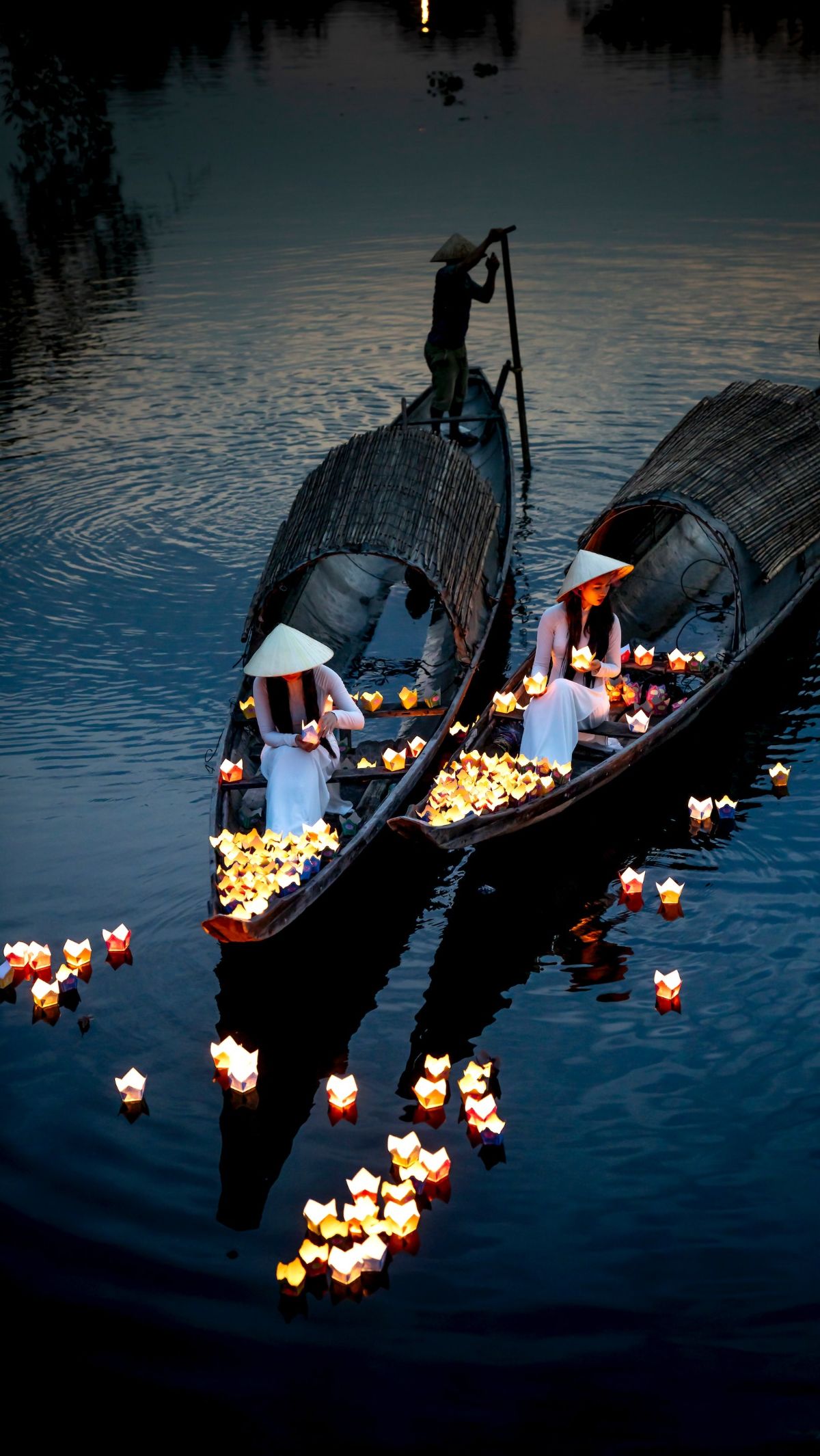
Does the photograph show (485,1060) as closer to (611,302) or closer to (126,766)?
(126,766)

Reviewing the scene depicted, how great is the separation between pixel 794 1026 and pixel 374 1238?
2.32 metres

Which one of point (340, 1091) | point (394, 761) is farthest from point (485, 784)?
point (340, 1091)

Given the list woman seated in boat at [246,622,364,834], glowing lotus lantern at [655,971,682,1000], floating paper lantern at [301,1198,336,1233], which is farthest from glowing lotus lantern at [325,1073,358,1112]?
glowing lotus lantern at [655,971,682,1000]

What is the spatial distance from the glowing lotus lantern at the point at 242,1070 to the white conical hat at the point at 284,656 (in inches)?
77.4

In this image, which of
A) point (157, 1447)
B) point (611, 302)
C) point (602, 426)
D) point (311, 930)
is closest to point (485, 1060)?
point (311, 930)

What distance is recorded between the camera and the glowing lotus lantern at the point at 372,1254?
523cm

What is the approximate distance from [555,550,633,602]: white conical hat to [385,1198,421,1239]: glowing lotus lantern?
3680 millimetres

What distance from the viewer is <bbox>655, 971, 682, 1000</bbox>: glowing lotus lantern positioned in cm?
658

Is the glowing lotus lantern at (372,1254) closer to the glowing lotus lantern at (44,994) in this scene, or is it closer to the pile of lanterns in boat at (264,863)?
the pile of lanterns in boat at (264,863)

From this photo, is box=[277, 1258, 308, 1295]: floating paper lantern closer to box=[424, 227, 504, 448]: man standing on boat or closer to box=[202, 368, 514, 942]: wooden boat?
box=[202, 368, 514, 942]: wooden boat

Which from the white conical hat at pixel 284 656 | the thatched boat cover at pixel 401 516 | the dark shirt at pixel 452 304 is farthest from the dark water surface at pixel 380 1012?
the dark shirt at pixel 452 304

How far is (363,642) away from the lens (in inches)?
410

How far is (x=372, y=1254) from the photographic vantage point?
5227 mm

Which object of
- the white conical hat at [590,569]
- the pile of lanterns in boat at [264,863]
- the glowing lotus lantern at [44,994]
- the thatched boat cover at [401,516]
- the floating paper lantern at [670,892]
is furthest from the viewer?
the thatched boat cover at [401,516]
